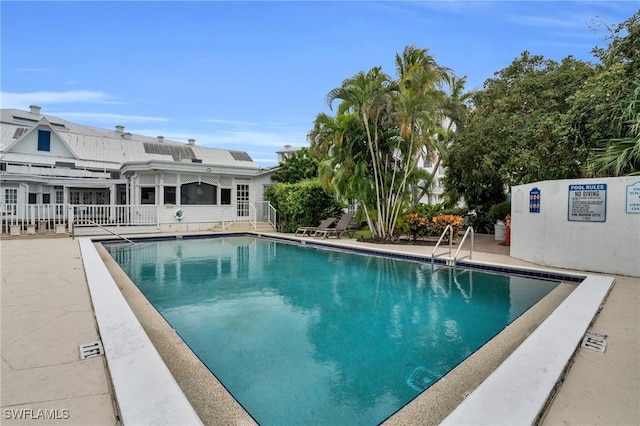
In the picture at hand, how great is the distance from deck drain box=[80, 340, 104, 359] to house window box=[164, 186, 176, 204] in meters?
17.0

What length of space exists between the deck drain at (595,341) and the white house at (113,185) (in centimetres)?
1761

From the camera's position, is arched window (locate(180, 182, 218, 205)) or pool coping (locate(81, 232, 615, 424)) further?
arched window (locate(180, 182, 218, 205))

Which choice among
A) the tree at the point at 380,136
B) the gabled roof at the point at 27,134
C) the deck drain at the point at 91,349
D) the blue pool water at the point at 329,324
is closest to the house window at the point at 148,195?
the gabled roof at the point at 27,134

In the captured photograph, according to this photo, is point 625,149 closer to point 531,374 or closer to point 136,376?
point 531,374

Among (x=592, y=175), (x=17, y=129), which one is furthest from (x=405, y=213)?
(x=17, y=129)

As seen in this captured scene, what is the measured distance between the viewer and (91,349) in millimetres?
3312

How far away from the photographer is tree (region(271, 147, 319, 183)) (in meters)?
22.2

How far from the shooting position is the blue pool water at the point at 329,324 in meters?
3.35

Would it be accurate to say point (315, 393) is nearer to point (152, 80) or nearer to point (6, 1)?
point (6, 1)

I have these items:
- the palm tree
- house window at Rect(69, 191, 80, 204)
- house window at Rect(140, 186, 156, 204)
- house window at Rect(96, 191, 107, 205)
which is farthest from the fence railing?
the palm tree

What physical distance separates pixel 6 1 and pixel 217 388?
1053 centimetres

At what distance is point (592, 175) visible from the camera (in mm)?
9094

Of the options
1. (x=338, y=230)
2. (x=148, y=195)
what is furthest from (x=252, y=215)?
(x=338, y=230)

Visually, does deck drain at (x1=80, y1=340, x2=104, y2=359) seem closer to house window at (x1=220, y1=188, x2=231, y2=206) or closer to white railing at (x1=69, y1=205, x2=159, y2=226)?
white railing at (x1=69, y1=205, x2=159, y2=226)
